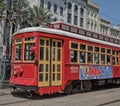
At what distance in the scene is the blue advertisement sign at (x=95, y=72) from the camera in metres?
16.9

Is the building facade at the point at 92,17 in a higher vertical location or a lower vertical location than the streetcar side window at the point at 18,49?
higher

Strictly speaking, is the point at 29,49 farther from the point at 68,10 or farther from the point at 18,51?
the point at 68,10

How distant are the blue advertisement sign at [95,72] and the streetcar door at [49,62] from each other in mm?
2089

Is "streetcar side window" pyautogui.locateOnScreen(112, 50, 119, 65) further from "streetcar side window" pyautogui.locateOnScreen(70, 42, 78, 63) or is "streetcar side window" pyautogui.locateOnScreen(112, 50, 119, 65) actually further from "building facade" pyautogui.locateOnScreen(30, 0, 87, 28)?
"building facade" pyautogui.locateOnScreen(30, 0, 87, 28)

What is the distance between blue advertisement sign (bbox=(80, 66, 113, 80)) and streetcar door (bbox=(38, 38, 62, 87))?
2089 millimetres

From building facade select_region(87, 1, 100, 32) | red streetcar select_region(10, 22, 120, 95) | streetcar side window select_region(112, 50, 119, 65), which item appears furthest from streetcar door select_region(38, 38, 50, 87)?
building facade select_region(87, 1, 100, 32)

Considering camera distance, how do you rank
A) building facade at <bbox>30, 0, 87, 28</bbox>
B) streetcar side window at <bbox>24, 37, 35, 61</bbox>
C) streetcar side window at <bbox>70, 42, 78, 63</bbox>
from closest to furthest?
streetcar side window at <bbox>24, 37, 35, 61</bbox>, streetcar side window at <bbox>70, 42, 78, 63</bbox>, building facade at <bbox>30, 0, 87, 28</bbox>

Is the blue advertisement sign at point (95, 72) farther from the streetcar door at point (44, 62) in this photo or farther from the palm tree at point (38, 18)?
the palm tree at point (38, 18)

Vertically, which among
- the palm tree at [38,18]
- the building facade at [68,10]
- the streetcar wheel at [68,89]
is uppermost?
the building facade at [68,10]

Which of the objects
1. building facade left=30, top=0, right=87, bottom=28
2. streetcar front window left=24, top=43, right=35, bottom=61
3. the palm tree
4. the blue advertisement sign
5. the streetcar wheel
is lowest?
the streetcar wheel

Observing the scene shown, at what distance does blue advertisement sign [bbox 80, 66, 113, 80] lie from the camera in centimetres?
1691

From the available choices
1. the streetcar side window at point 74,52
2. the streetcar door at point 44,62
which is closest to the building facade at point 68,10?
the streetcar side window at point 74,52

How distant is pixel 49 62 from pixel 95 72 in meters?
4.39

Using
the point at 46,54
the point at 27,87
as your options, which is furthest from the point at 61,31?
the point at 27,87
